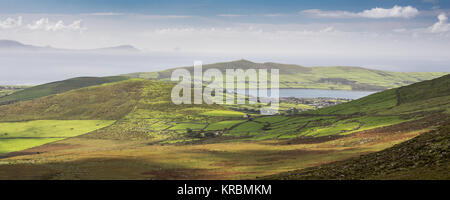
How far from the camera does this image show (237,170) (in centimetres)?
6531

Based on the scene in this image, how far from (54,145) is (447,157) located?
151 m

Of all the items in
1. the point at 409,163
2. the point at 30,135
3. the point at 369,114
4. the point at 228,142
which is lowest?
the point at 30,135

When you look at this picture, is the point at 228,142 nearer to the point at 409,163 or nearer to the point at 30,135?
the point at 409,163

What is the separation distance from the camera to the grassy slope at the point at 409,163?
3447 cm

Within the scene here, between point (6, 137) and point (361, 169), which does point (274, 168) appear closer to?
point (361, 169)

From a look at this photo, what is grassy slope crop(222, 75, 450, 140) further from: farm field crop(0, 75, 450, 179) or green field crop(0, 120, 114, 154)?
green field crop(0, 120, 114, 154)

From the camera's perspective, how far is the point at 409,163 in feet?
129

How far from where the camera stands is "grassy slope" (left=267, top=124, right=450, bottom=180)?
34.5 meters

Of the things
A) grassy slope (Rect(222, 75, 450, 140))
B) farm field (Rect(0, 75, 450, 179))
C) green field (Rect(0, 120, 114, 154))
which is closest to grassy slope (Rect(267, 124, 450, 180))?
farm field (Rect(0, 75, 450, 179))

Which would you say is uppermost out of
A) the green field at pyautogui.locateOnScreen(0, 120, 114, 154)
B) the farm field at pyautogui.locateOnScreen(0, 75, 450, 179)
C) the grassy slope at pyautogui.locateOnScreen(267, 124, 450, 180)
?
the grassy slope at pyautogui.locateOnScreen(267, 124, 450, 180)

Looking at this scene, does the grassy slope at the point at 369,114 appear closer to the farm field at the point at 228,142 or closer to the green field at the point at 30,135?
the farm field at the point at 228,142

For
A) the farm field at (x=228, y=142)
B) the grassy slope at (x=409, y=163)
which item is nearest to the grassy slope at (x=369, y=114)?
the farm field at (x=228, y=142)

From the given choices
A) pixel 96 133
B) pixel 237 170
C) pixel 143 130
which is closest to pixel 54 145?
pixel 96 133

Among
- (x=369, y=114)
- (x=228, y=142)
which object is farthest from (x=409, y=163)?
(x=369, y=114)
